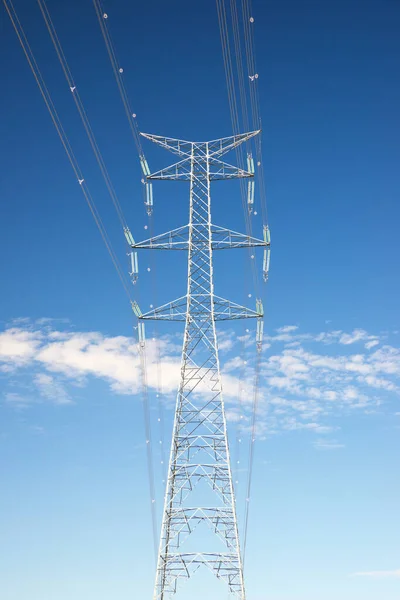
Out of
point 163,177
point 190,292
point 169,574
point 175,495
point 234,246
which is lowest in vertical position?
point 169,574

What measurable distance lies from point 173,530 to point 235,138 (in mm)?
26099

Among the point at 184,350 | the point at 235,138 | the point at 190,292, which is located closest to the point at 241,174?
the point at 235,138

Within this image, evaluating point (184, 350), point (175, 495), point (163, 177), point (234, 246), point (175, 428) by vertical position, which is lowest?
point (175, 495)

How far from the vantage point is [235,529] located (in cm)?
4500

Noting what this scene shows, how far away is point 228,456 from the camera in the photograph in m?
46.1

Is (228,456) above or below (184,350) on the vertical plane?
below

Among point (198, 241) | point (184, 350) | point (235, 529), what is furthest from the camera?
point (198, 241)

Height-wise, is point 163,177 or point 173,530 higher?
point 163,177

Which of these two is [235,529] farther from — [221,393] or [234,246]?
[234,246]

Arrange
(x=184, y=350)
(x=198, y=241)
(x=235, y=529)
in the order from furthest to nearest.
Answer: (x=198, y=241)
(x=184, y=350)
(x=235, y=529)

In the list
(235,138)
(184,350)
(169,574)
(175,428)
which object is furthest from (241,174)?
(169,574)

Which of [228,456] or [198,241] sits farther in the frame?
[198,241]

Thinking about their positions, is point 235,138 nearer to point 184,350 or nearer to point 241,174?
point 241,174

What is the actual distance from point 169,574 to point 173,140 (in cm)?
2807
